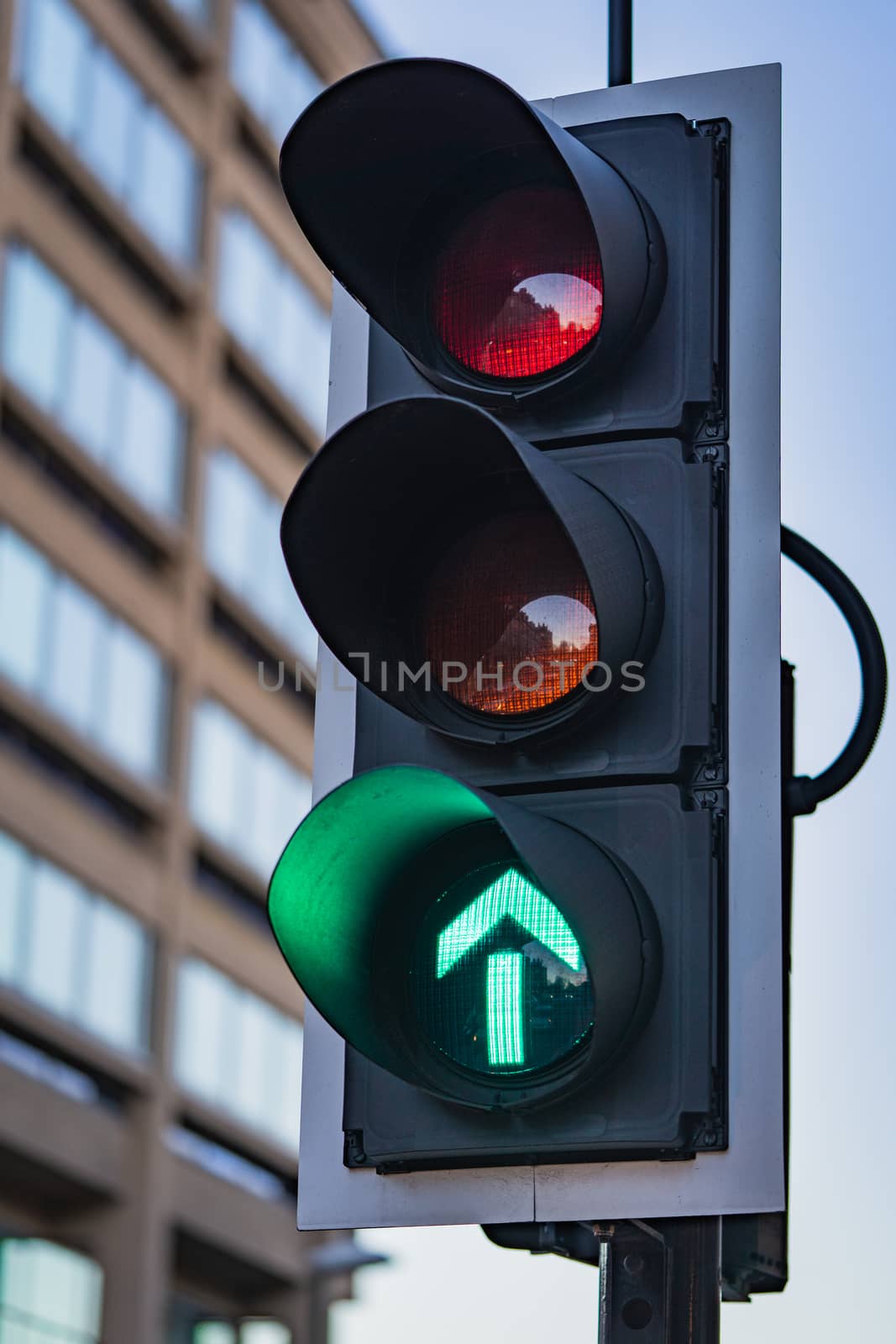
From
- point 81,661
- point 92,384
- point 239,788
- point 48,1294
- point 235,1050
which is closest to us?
point 48,1294

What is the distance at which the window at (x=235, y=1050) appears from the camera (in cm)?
3491

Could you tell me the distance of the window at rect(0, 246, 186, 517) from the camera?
32344mm

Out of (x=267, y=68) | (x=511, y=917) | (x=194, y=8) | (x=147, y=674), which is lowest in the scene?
(x=511, y=917)

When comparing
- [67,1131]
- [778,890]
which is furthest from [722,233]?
[67,1131]

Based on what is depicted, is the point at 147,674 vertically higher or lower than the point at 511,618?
higher

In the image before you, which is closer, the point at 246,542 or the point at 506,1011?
the point at 506,1011

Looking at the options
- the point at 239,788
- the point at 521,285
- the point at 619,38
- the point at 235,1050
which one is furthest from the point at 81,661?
the point at 521,285

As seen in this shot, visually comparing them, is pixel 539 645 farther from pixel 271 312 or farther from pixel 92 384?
pixel 271 312

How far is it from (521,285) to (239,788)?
1391 inches

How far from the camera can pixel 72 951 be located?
104ft

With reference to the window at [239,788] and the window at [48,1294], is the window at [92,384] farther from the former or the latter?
the window at [48,1294]

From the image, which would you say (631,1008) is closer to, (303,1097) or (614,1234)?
(614,1234)

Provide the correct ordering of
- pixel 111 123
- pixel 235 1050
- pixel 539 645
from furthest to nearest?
1. pixel 235 1050
2. pixel 111 123
3. pixel 539 645

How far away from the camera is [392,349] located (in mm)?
3256
